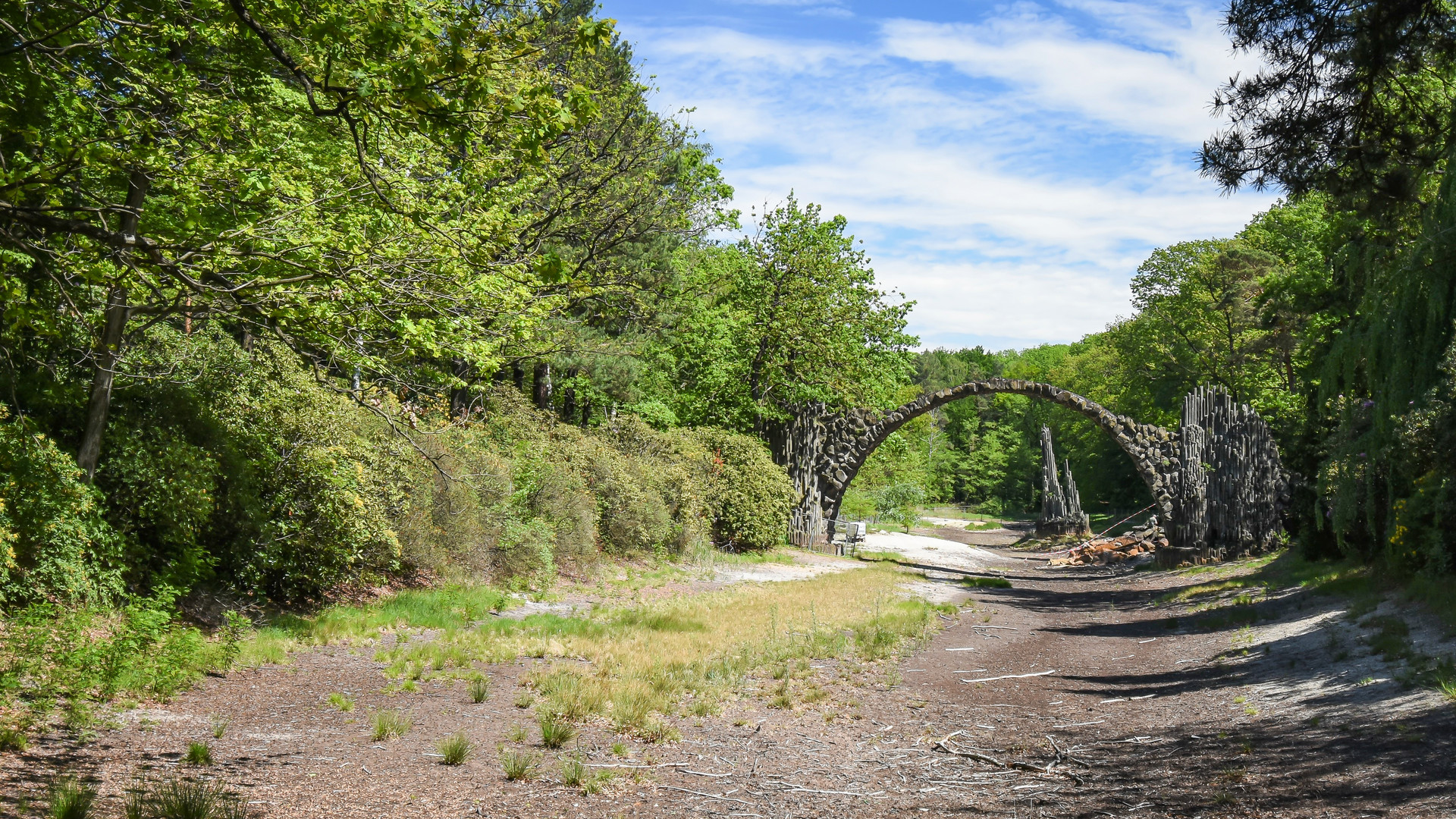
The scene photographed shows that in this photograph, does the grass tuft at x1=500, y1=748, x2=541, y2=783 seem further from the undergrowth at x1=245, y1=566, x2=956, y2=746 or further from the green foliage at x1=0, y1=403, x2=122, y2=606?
the green foliage at x1=0, y1=403, x2=122, y2=606

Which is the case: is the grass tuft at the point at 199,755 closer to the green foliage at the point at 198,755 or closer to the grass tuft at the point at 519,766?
the green foliage at the point at 198,755

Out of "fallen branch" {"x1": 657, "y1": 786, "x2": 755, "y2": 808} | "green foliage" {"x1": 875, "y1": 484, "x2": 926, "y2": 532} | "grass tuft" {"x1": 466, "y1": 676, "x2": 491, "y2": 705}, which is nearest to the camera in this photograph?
"fallen branch" {"x1": 657, "y1": 786, "x2": 755, "y2": 808}

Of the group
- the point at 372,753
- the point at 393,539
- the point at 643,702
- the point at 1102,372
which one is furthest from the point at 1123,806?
the point at 1102,372

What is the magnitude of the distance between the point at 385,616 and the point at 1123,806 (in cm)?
890

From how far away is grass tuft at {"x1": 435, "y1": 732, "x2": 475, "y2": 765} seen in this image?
6.35 meters

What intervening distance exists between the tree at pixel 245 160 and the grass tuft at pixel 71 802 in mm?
2821

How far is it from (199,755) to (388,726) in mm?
1400

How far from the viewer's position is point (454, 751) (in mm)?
6367

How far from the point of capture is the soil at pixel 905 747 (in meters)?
5.49

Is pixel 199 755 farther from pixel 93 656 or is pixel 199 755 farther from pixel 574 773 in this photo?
pixel 574 773

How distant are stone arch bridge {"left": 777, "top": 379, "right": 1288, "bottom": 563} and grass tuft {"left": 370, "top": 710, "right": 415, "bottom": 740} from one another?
20.8 m

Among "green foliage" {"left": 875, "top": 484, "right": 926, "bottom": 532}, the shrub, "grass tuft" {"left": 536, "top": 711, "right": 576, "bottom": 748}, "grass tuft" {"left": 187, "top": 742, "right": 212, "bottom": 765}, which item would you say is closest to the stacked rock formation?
"green foliage" {"left": 875, "top": 484, "right": 926, "bottom": 532}

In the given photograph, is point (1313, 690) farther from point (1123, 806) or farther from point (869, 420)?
point (869, 420)

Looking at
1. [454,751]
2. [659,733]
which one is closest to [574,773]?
[454,751]
